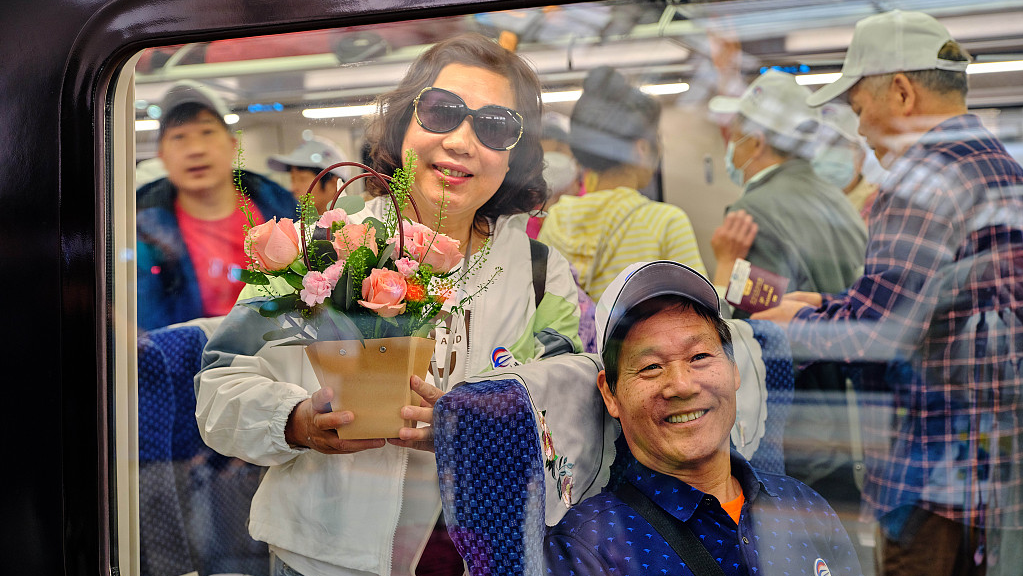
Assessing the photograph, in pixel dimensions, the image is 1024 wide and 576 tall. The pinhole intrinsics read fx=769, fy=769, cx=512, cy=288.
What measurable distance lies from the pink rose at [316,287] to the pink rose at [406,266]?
125mm

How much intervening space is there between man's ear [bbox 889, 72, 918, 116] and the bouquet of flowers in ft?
2.54

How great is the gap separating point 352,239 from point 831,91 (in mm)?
847

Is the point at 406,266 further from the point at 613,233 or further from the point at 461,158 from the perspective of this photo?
the point at 613,233

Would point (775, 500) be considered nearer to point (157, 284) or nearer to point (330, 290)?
point (330, 290)

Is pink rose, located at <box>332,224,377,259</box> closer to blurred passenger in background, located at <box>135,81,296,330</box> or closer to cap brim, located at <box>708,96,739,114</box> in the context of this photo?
blurred passenger in background, located at <box>135,81,296,330</box>

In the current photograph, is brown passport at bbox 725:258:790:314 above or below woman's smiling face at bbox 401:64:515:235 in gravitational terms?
below

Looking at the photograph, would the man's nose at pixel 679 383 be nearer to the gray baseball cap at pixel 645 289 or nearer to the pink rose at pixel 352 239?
the gray baseball cap at pixel 645 289

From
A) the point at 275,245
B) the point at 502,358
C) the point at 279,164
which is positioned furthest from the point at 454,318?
the point at 279,164

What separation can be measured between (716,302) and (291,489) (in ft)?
2.94

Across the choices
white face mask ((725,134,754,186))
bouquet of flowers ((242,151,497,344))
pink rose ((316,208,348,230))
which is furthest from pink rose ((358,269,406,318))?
white face mask ((725,134,754,186))

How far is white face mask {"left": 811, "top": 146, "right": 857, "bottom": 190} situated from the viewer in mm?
1271

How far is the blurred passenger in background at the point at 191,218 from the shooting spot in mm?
1562

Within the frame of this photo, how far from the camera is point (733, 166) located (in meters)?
1.30

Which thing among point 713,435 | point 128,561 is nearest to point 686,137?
point 713,435
